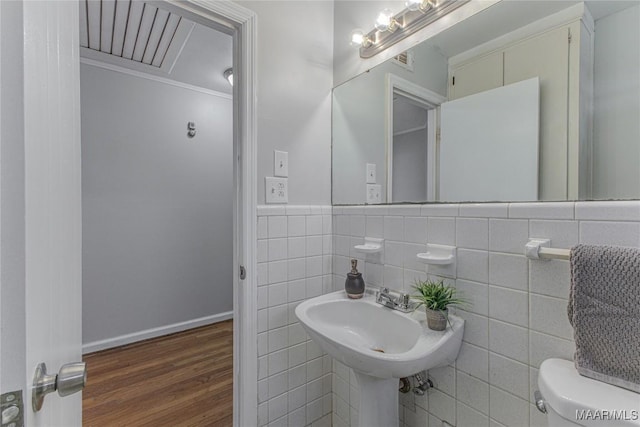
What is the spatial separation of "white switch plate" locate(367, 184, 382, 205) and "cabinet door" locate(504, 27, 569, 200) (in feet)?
2.02

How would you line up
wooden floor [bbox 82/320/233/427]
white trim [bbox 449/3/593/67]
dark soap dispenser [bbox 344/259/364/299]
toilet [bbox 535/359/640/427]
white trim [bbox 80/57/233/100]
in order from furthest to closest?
1. white trim [bbox 80/57/233/100]
2. wooden floor [bbox 82/320/233/427]
3. dark soap dispenser [bbox 344/259/364/299]
4. white trim [bbox 449/3/593/67]
5. toilet [bbox 535/359/640/427]

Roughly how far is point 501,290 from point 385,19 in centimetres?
114

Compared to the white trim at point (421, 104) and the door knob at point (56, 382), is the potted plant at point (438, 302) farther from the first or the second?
the door knob at point (56, 382)

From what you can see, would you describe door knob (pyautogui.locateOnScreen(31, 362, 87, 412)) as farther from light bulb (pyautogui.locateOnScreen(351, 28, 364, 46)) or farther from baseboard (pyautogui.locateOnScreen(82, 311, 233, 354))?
baseboard (pyautogui.locateOnScreen(82, 311, 233, 354))

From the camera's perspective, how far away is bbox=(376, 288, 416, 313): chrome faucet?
1.09 m

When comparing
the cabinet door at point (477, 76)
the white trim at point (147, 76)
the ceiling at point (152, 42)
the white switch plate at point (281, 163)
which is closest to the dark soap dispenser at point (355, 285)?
the white switch plate at point (281, 163)

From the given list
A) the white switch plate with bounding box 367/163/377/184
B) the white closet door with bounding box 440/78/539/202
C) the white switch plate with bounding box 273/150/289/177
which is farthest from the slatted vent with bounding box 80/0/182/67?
the white closet door with bounding box 440/78/539/202

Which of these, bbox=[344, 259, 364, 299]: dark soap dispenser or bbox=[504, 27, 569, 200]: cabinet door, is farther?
bbox=[344, 259, 364, 299]: dark soap dispenser

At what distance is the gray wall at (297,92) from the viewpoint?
1.28m

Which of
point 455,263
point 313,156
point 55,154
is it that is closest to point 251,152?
point 313,156

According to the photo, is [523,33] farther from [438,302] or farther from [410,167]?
[438,302]

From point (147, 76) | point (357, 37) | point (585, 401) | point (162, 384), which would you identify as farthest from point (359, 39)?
point (162, 384)

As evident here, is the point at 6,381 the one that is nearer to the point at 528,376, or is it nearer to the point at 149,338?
the point at 528,376

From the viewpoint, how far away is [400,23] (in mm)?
1175
